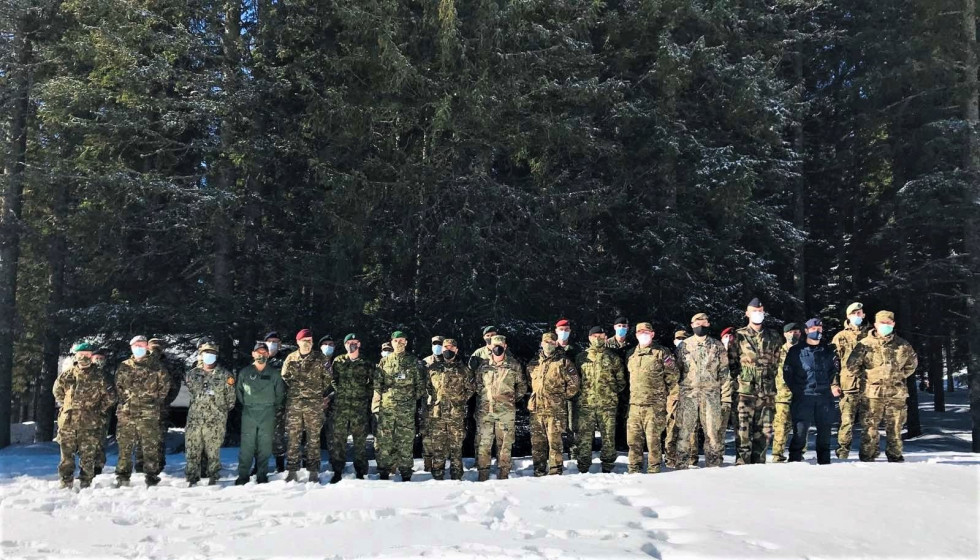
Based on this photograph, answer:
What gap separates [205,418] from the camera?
377 inches

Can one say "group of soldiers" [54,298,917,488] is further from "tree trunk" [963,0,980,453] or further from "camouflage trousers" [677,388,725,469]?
"tree trunk" [963,0,980,453]

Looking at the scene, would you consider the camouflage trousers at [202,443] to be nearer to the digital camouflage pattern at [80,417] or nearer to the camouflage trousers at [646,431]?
the digital camouflage pattern at [80,417]

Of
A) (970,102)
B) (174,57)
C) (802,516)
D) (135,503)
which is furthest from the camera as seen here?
(970,102)

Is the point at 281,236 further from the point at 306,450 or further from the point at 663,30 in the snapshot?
the point at 663,30

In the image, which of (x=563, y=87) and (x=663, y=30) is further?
(x=663, y=30)

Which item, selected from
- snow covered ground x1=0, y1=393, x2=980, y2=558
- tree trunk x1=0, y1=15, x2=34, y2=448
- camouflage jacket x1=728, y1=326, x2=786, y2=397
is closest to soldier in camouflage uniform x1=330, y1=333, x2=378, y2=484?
snow covered ground x1=0, y1=393, x2=980, y2=558

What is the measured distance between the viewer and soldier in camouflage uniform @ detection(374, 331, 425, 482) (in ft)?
32.2

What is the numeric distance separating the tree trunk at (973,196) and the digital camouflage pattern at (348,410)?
42.0 ft

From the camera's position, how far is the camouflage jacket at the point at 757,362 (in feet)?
30.8

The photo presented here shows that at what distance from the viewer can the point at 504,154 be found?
14992 mm

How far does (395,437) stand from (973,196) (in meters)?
13.1

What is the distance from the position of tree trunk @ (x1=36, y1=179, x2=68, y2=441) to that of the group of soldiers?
7050mm

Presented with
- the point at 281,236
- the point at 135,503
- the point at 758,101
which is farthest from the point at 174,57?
the point at 758,101

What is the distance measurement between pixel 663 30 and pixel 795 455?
980cm
